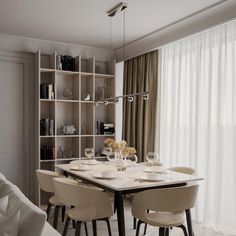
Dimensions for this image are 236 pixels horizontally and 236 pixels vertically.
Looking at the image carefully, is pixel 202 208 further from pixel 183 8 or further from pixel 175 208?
pixel 183 8

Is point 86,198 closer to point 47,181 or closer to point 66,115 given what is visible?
point 47,181

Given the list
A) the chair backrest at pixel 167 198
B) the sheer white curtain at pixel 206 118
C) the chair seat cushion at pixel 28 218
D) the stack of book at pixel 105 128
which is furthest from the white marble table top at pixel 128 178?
the stack of book at pixel 105 128

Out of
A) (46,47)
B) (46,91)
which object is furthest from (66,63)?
(46,91)

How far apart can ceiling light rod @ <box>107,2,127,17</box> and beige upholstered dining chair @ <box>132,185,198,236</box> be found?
6.66ft

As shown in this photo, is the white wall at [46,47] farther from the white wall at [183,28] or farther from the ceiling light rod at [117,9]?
the ceiling light rod at [117,9]

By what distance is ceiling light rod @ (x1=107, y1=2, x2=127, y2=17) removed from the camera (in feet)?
11.0

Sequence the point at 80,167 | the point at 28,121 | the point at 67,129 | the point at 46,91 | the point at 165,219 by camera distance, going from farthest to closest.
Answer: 1. the point at 67,129
2. the point at 28,121
3. the point at 46,91
4. the point at 80,167
5. the point at 165,219

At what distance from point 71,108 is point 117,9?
219 cm

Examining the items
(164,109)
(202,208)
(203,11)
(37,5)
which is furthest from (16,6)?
(202,208)

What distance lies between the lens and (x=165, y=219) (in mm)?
2770

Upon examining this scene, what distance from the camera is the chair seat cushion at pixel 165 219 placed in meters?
2.69

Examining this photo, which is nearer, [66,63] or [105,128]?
[66,63]

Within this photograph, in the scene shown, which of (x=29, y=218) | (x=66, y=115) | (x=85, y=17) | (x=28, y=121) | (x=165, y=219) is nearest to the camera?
(x=29, y=218)

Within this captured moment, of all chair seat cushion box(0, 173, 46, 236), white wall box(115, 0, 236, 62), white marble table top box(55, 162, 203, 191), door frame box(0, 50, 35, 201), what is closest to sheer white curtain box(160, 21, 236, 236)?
white wall box(115, 0, 236, 62)
